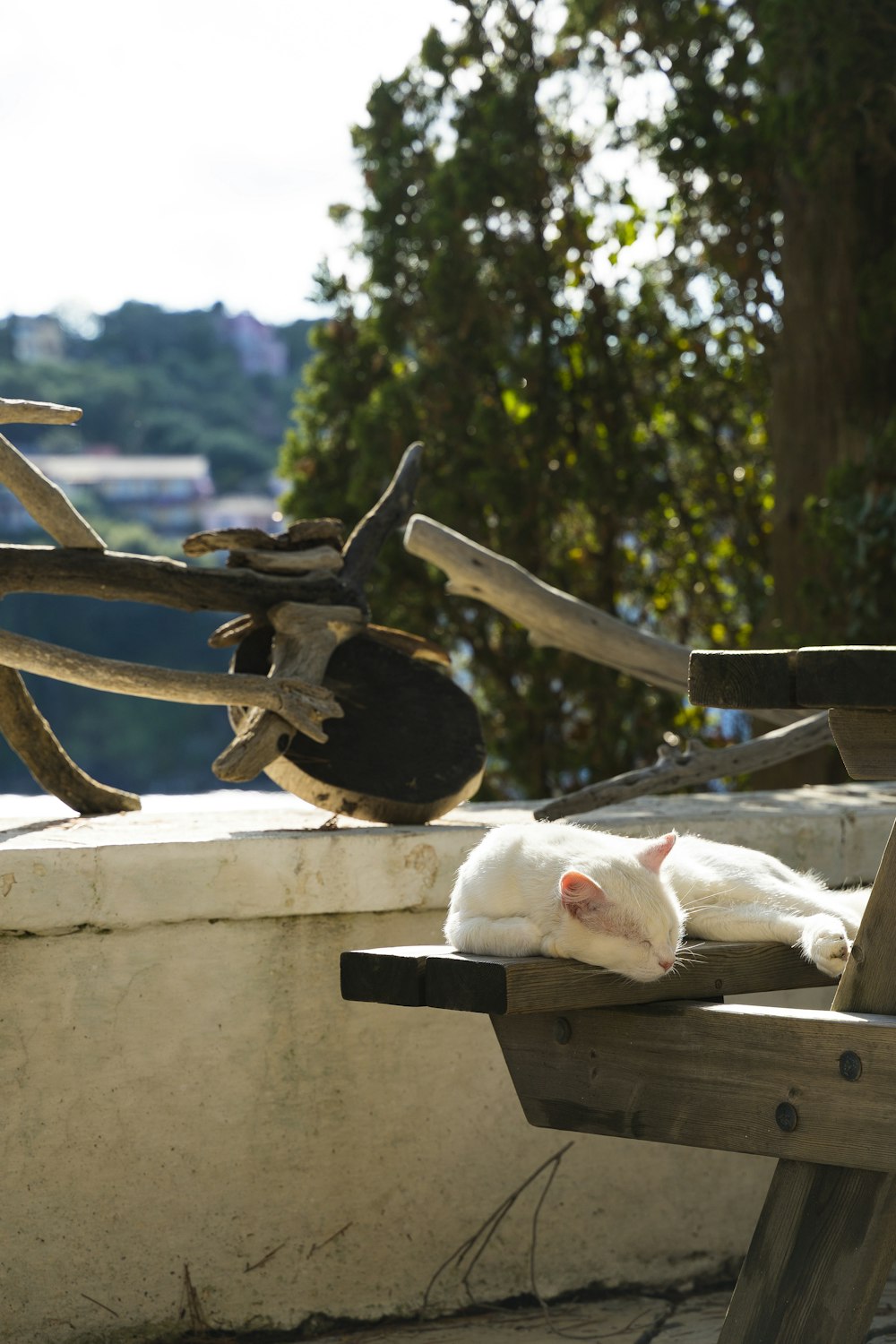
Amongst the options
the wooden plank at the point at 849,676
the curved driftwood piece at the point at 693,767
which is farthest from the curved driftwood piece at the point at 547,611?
the wooden plank at the point at 849,676

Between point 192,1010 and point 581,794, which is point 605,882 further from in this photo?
point 581,794

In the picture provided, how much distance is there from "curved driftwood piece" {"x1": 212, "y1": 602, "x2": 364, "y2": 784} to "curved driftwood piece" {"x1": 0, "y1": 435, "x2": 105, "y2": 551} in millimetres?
439

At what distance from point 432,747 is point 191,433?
11.7 metres

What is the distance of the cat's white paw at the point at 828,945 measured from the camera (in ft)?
6.68

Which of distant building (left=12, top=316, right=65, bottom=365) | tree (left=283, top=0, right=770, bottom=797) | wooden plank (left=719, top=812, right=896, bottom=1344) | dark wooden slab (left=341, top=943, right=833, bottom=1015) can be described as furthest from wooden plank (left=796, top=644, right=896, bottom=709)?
distant building (left=12, top=316, right=65, bottom=365)

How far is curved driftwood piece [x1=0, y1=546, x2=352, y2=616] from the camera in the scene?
2.83m

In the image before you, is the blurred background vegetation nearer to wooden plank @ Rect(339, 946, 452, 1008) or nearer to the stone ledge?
the stone ledge

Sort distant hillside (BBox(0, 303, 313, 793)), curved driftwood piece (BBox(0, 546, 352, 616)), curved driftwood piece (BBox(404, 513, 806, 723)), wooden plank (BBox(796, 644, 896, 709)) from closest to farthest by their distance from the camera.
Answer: wooden plank (BBox(796, 644, 896, 709)), curved driftwood piece (BBox(0, 546, 352, 616)), curved driftwood piece (BBox(404, 513, 806, 723)), distant hillside (BBox(0, 303, 313, 793))

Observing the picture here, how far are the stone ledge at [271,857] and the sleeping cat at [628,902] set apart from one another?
542 mm

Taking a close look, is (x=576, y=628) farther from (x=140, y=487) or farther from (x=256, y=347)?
(x=256, y=347)

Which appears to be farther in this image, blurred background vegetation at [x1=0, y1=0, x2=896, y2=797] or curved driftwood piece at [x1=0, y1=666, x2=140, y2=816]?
blurred background vegetation at [x1=0, y1=0, x2=896, y2=797]

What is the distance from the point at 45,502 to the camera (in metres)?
2.95

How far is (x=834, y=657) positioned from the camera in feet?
5.72

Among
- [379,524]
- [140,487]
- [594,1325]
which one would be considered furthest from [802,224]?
[140,487]
